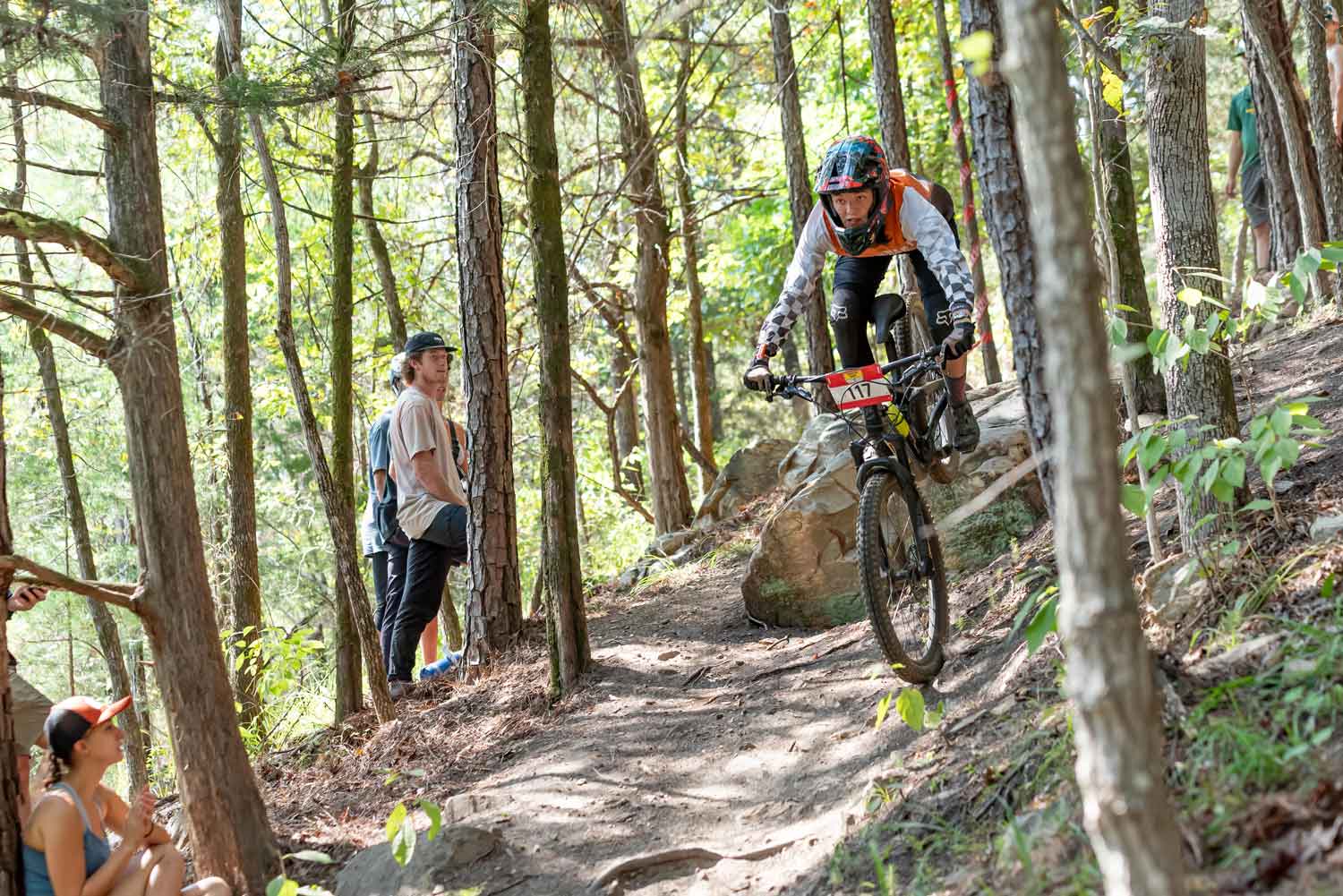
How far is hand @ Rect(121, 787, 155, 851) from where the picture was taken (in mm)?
4437

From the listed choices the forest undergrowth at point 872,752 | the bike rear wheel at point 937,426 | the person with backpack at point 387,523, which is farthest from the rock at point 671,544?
the bike rear wheel at point 937,426

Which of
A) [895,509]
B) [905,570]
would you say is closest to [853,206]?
[895,509]

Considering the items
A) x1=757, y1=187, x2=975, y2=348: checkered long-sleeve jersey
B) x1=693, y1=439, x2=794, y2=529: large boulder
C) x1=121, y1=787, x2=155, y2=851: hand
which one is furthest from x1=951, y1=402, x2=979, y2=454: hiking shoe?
x1=693, y1=439, x2=794, y2=529: large boulder

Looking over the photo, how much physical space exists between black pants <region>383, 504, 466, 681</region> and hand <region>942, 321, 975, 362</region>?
413 centimetres

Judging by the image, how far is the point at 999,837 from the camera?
3211mm

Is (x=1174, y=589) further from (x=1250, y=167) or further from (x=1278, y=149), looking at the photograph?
Answer: (x=1250, y=167)

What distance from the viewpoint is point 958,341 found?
189 inches

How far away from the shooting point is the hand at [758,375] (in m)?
5.18

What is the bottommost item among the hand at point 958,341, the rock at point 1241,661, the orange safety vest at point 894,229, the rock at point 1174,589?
the rock at point 1241,661

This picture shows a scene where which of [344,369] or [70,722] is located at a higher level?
[344,369]

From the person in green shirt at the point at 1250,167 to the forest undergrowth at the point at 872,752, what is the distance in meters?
3.56

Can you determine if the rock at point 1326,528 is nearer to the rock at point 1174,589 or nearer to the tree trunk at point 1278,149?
the rock at point 1174,589

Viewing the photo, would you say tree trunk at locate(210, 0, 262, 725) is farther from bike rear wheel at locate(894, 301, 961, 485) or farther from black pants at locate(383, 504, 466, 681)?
bike rear wheel at locate(894, 301, 961, 485)

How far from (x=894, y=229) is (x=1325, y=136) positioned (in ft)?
16.0
